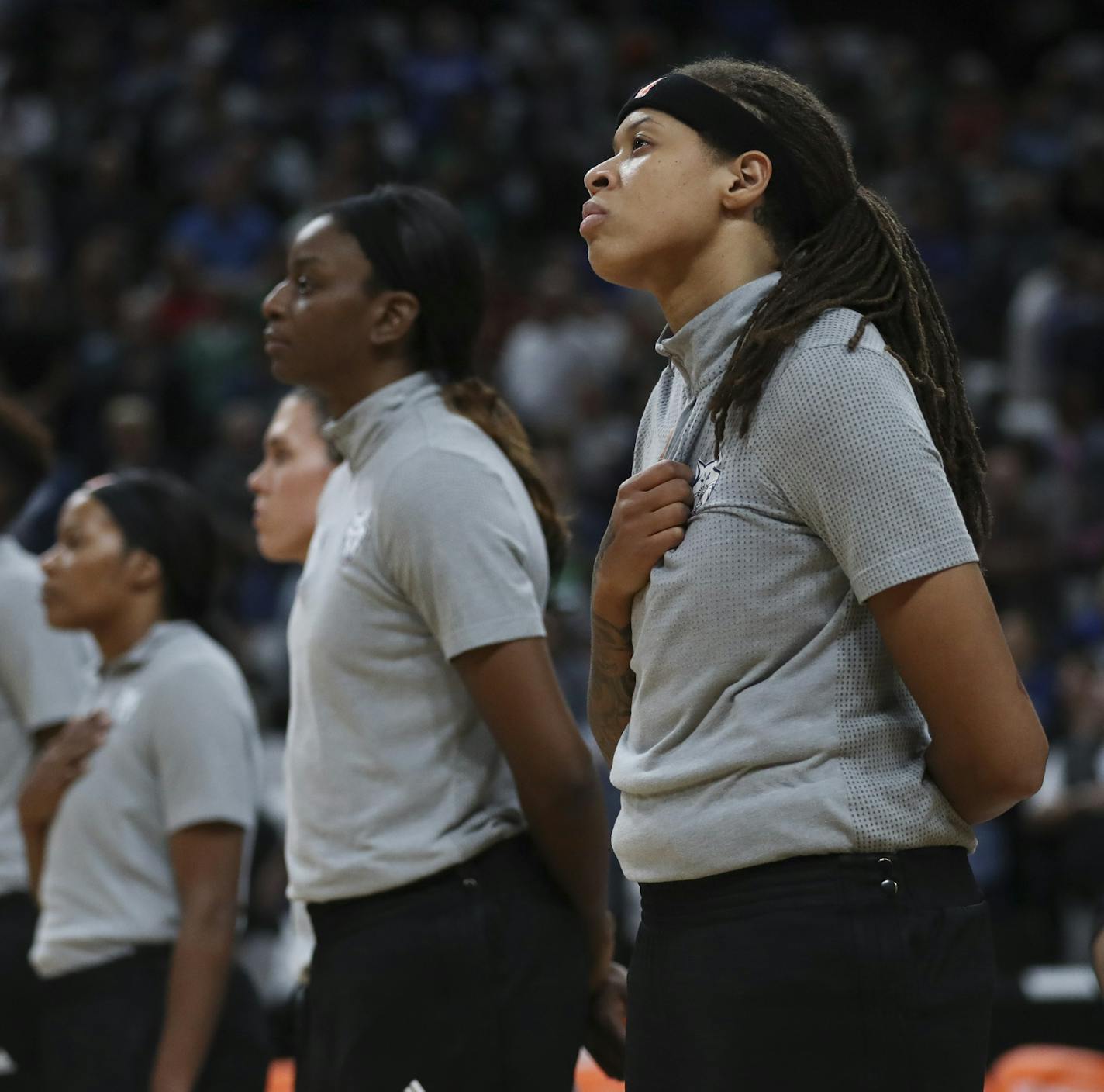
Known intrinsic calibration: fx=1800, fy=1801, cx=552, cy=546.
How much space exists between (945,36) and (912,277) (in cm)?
1289

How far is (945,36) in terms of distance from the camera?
14.1 m

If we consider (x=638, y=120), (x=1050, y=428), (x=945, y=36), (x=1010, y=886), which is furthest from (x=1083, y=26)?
(x=638, y=120)

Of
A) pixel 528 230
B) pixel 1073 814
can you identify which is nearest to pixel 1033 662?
pixel 1073 814

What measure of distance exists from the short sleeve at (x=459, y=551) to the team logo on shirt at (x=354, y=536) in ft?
0.11

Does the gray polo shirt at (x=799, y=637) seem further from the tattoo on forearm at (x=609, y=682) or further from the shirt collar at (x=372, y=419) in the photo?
the shirt collar at (x=372, y=419)

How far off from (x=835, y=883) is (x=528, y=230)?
9825 millimetres

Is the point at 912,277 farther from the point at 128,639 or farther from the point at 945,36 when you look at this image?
the point at 945,36

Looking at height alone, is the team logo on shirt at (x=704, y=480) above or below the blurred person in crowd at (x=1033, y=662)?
above

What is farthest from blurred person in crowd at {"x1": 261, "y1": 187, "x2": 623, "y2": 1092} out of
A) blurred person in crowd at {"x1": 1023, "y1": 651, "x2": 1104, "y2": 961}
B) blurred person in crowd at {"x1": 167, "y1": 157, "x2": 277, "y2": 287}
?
blurred person in crowd at {"x1": 167, "y1": 157, "x2": 277, "y2": 287}

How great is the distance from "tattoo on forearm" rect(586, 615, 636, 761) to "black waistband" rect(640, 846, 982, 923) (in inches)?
12.0

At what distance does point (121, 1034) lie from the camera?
317 cm

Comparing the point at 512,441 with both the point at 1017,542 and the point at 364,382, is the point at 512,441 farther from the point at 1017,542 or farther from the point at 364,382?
the point at 1017,542

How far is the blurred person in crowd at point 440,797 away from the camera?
8.36 feet

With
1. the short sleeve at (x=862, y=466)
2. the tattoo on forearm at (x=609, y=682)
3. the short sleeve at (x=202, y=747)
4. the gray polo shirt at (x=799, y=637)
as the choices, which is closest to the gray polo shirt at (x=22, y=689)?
the short sleeve at (x=202, y=747)
